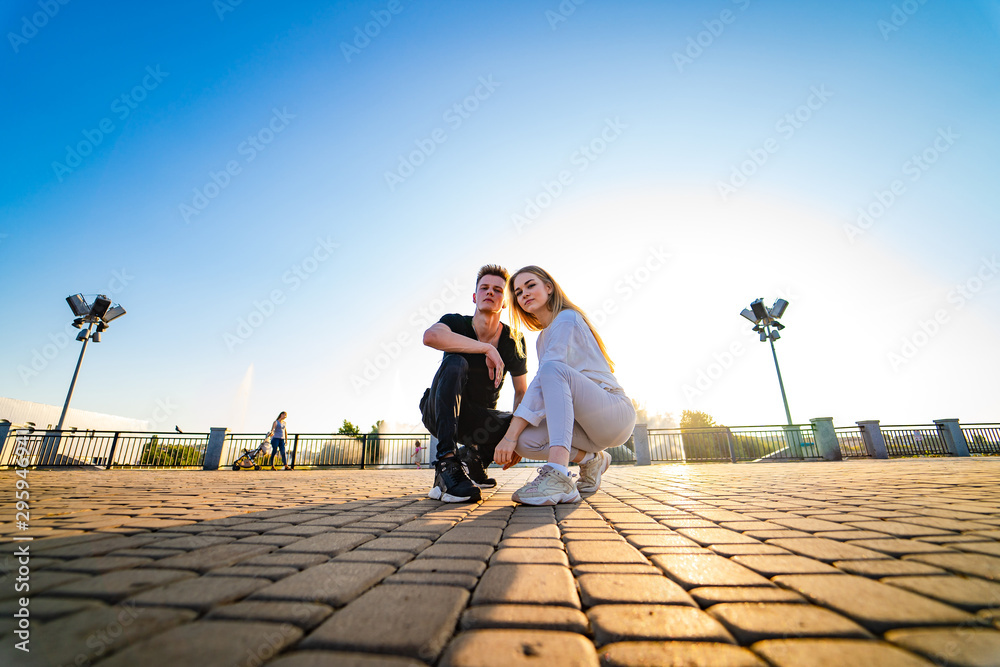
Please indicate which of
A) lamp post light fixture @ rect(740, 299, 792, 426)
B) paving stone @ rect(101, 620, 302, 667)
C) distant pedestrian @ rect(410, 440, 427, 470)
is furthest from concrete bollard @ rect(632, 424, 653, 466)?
paving stone @ rect(101, 620, 302, 667)

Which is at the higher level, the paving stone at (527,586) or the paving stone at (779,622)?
→ the paving stone at (527,586)

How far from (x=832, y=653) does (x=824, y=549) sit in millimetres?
1011

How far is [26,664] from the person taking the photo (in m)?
0.70

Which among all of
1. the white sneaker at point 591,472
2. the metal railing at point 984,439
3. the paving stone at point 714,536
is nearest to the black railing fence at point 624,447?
the metal railing at point 984,439

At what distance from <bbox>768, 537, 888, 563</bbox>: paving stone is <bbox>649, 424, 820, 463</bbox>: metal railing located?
1576 cm

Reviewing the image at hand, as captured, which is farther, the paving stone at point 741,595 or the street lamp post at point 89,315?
the street lamp post at point 89,315

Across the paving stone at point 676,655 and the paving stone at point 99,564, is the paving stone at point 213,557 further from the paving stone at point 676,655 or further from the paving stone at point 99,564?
the paving stone at point 676,655

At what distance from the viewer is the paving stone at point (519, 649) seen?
0.71 m

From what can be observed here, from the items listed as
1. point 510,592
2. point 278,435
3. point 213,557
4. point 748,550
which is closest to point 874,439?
point 748,550

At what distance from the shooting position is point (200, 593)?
1059 millimetres

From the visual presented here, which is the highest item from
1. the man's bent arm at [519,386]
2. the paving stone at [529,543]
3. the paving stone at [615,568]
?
the man's bent arm at [519,386]

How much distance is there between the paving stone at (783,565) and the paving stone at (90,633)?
158 centimetres

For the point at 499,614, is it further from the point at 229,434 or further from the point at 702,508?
the point at 229,434

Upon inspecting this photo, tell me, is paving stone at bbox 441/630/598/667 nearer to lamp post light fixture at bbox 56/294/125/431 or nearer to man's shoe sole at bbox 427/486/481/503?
man's shoe sole at bbox 427/486/481/503
